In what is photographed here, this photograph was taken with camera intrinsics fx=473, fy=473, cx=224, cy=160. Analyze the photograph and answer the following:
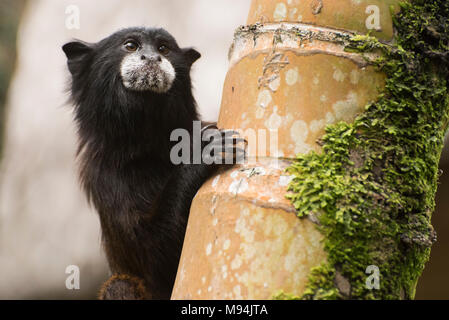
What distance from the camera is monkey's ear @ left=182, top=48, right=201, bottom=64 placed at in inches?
144

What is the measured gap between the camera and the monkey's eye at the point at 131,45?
3182mm

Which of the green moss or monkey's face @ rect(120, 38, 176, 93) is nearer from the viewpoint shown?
the green moss

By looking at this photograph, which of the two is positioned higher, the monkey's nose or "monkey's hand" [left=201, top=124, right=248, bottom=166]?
the monkey's nose

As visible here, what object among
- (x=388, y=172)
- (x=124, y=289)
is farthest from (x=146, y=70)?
(x=388, y=172)

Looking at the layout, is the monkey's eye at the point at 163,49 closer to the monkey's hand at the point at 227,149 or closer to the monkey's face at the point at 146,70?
the monkey's face at the point at 146,70

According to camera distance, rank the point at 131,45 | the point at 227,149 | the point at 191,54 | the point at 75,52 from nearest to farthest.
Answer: the point at 227,149 → the point at 131,45 → the point at 75,52 → the point at 191,54

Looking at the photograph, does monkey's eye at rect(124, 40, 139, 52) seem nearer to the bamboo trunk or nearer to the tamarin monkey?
the tamarin monkey

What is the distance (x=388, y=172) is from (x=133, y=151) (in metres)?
1.76

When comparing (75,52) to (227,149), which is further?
(75,52)

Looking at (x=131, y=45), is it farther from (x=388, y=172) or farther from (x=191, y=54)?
(x=388, y=172)

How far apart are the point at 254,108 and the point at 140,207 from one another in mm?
1423

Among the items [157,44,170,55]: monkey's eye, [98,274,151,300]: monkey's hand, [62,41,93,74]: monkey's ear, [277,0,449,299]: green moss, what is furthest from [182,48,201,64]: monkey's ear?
[277,0,449,299]: green moss

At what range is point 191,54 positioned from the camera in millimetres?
3693

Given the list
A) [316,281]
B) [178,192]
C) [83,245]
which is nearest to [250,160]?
[316,281]
